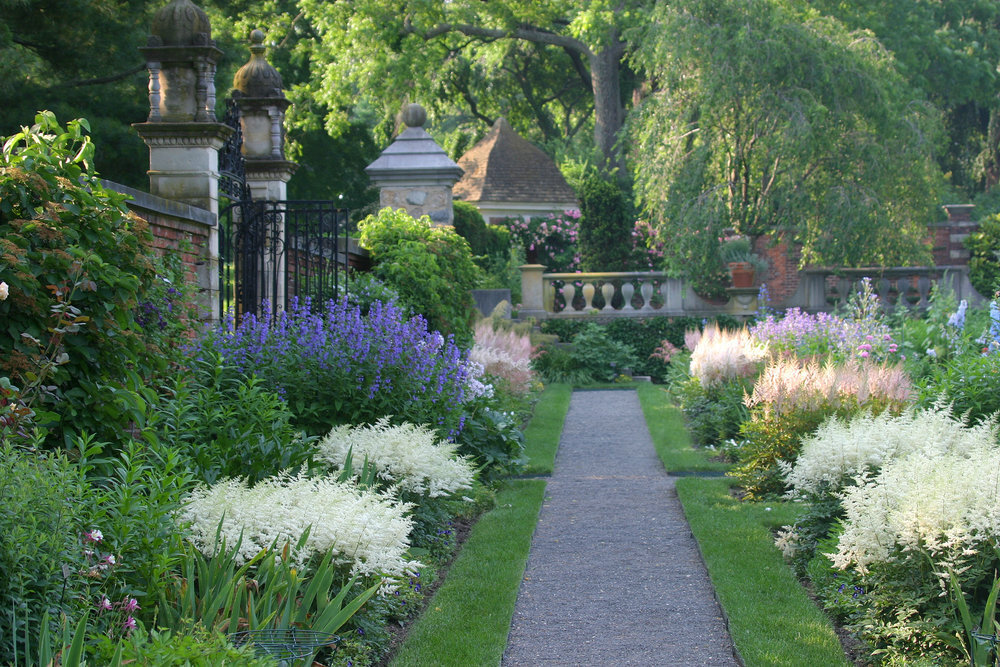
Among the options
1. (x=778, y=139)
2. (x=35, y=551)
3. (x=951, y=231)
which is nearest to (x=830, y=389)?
(x=35, y=551)

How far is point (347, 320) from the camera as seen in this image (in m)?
7.27

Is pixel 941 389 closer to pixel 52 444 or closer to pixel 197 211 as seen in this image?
pixel 197 211

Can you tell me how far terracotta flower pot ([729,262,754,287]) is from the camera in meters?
17.8

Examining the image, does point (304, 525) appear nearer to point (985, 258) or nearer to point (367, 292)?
point (367, 292)

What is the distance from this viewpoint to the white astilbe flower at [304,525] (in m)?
4.20

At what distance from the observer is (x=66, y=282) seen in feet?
13.3

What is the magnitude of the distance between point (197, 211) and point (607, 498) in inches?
145

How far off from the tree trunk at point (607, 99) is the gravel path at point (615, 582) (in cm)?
2068

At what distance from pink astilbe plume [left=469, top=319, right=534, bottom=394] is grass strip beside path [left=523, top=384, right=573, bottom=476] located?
1.44ft

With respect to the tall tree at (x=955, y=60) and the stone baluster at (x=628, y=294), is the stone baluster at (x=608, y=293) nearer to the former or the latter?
the stone baluster at (x=628, y=294)

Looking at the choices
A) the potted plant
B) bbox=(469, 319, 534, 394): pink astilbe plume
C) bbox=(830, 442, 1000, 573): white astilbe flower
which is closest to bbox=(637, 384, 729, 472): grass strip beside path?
bbox=(469, 319, 534, 394): pink astilbe plume

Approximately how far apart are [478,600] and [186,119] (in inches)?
165

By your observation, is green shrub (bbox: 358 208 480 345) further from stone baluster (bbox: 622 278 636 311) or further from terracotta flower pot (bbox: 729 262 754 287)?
terracotta flower pot (bbox: 729 262 754 287)

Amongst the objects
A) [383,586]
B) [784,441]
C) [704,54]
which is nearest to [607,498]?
[784,441]
